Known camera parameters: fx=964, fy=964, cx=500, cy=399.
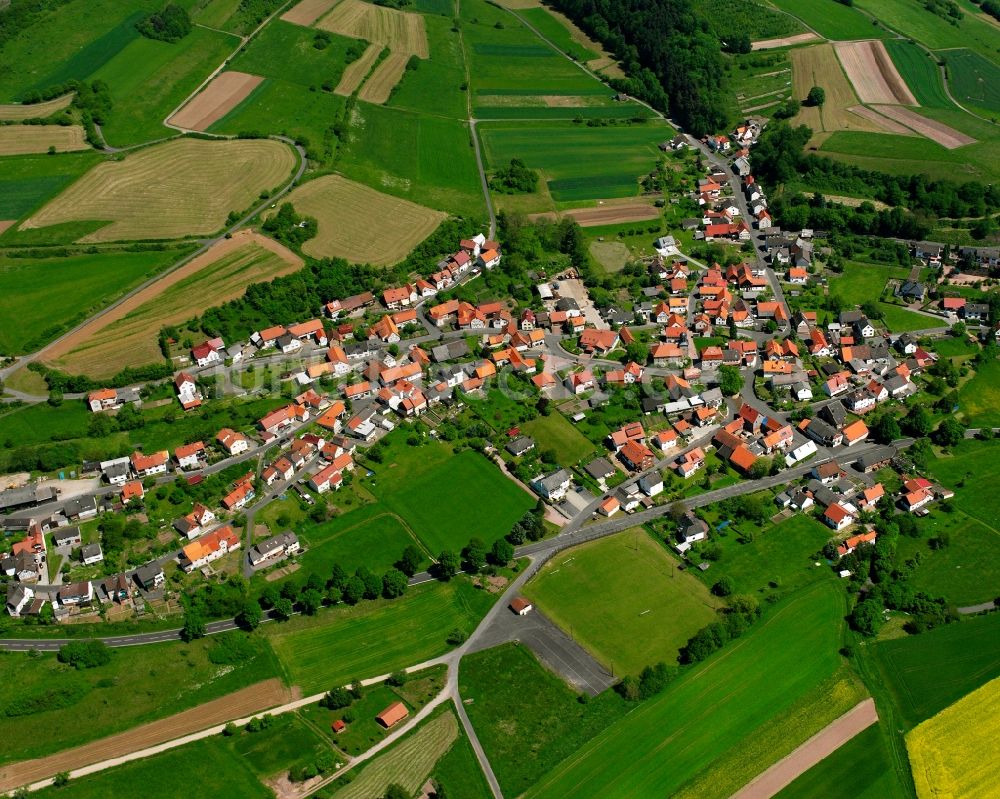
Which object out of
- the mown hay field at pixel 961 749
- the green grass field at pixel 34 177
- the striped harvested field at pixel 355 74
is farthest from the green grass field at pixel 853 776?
the striped harvested field at pixel 355 74

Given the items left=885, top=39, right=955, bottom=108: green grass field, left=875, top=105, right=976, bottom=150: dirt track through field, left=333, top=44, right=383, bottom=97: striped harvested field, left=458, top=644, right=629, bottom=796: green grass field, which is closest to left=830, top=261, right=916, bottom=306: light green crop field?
left=875, top=105, right=976, bottom=150: dirt track through field

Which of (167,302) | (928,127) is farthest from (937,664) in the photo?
(928,127)

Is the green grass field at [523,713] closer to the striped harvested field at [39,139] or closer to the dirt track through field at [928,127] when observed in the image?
the striped harvested field at [39,139]

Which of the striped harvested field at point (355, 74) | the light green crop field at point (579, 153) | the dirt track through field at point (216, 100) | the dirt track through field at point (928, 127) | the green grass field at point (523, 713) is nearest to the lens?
the green grass field at point (523, 713)

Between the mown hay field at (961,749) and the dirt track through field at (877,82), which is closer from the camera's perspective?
the mown hay field at (961,749)

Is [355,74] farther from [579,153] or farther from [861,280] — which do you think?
[861,280]

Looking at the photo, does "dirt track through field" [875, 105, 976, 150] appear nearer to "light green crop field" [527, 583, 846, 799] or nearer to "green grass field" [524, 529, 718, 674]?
"light green crop field" [527, 583, 846, 799]
